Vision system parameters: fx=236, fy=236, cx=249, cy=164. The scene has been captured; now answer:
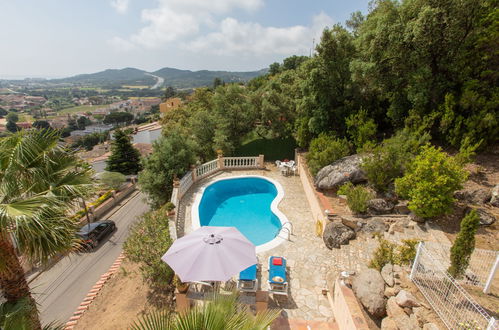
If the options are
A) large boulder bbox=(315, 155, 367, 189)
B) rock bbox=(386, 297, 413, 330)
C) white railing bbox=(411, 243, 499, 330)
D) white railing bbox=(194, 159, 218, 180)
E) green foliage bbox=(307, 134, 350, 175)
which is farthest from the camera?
white railing bbox=(194, 159, 218, 180)

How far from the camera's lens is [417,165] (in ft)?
27.9

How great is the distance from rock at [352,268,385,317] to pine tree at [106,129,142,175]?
37.3 metres

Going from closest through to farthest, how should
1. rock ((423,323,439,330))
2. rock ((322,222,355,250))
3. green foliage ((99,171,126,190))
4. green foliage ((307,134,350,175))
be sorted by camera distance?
rock ((423,323,439,330)) < rock ((322,222,355,250)) < green foliage ((307,134,350,175)) < green foliage ((99,171,126,190))

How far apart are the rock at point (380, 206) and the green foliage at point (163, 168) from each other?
32.1ft

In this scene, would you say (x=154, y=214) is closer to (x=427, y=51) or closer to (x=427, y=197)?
(x=427, y=197)

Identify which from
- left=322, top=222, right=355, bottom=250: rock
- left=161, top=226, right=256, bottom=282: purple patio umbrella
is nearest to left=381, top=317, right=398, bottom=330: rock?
left=161, top=226, right=256, bottom=282: purple patio umbrella

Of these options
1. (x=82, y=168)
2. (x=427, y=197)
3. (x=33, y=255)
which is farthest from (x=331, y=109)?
(x=33, y=255)

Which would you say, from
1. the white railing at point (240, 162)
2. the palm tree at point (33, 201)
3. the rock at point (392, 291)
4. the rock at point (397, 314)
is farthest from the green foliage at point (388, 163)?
the palm tree at point (33, 201)

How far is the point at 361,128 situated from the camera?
1289 cm

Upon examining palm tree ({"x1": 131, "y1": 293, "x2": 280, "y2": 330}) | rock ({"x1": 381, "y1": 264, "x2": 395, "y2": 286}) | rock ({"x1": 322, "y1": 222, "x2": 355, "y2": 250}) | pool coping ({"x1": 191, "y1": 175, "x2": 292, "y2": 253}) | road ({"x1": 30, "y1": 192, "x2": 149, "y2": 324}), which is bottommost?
road ({"x1": 30, "y1": 192, "x2": 149, "y2": 324})

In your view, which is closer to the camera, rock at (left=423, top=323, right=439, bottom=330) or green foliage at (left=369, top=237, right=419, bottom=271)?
rock at (left=423, top=323, right=439, bottom=330)

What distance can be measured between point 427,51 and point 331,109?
5375 mm

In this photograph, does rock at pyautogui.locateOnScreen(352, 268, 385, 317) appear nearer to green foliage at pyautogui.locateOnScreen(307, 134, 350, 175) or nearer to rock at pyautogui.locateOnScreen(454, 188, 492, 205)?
rock at pyautogui.locateOnScreen(454, 188, 492, 205)

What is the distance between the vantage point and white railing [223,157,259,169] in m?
16.2
